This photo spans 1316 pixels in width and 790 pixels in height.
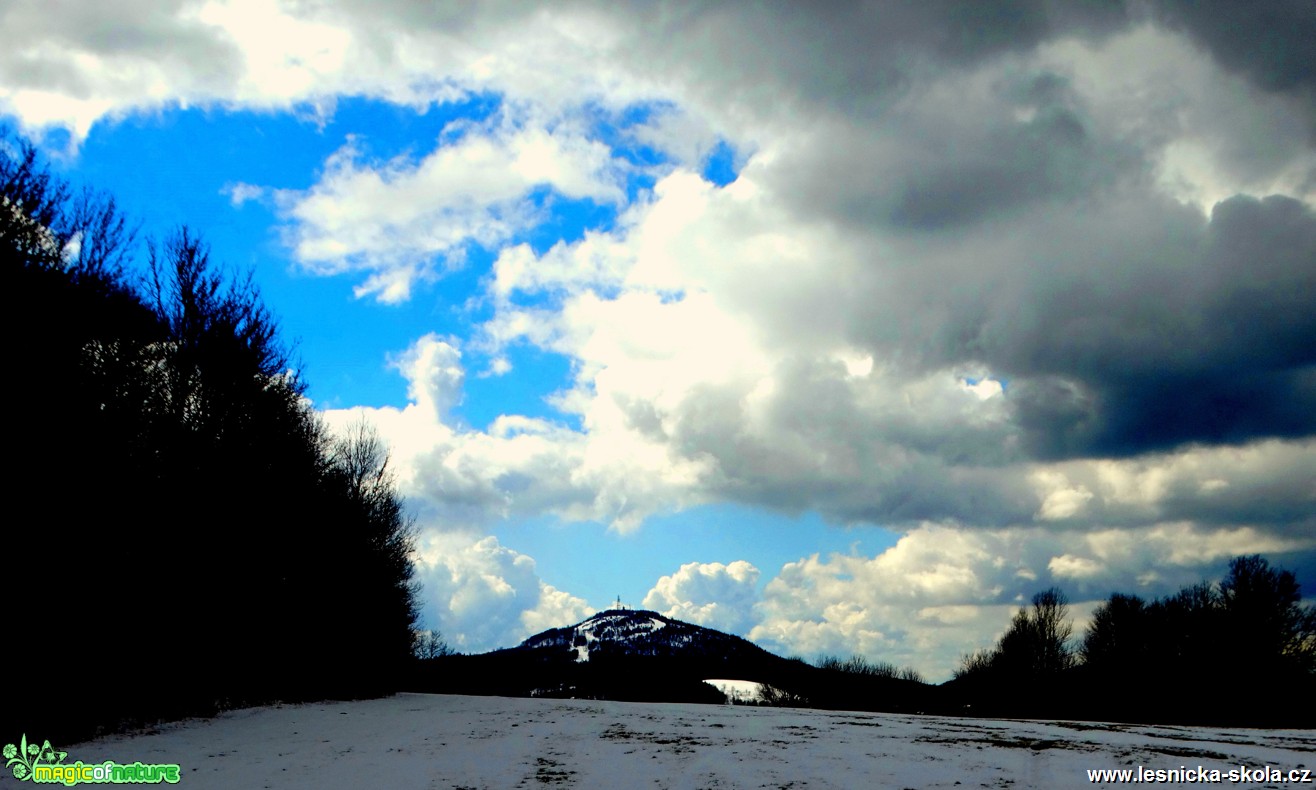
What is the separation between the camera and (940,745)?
18828 millimetres

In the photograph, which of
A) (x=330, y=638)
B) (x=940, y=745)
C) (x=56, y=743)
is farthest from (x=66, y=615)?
(x=940, y=745)

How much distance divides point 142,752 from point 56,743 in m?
1.87

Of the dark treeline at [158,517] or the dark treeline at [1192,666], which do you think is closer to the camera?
the dark treeline at [158,517]

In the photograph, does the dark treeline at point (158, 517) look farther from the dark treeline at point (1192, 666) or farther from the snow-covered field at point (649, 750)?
the dark treeline at point (1192, 666)

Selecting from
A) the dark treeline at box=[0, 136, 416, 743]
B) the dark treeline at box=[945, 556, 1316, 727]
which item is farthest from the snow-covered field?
the dark treeline at box=[945, 556, 1316, 727]

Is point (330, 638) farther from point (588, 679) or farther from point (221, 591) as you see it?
point (588, 679)

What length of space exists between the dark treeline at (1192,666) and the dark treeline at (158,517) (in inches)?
2035

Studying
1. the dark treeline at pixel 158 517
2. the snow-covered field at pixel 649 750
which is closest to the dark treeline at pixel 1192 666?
the snow-covered field at pixel 649 750

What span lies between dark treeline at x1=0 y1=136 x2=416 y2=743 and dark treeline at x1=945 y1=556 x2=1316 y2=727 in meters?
51.7

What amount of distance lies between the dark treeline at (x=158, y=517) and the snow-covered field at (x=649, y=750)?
1.95 m

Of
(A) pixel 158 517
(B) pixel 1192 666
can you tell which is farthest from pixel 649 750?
(B) pixel 1192 666

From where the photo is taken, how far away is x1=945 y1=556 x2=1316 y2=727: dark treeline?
173 ft

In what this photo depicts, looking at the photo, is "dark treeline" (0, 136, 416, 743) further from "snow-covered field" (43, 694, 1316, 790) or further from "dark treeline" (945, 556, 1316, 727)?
Result: "dark treeline" (945, 556, 1316, 727)

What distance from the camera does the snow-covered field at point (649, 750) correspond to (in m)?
14.2
